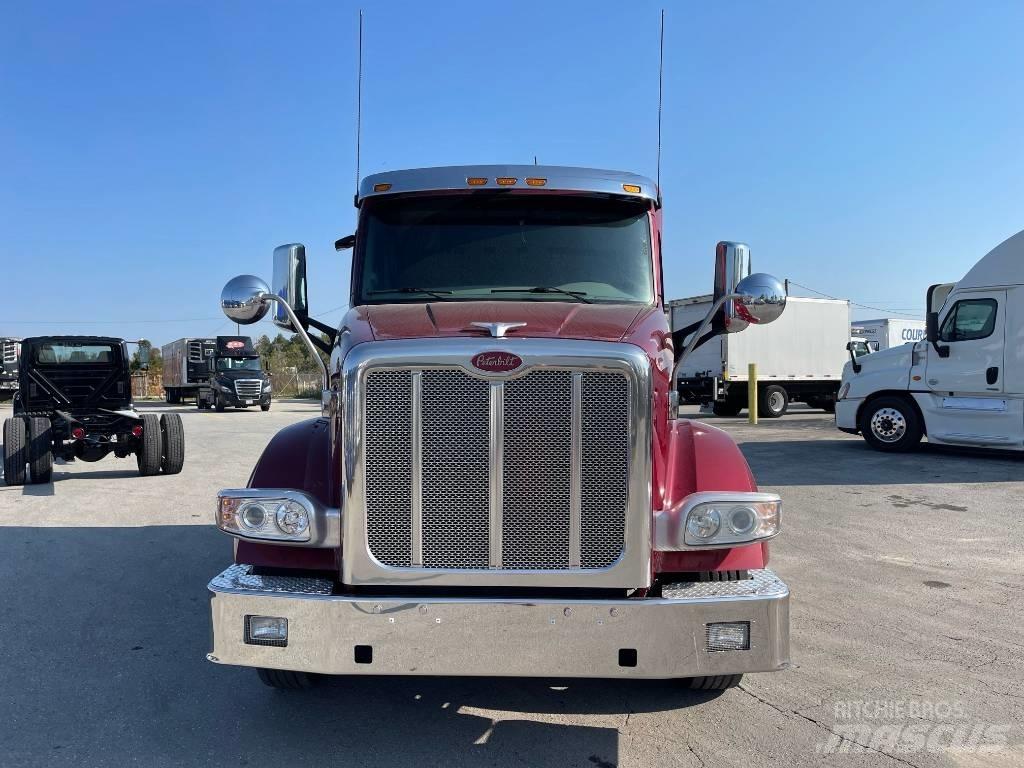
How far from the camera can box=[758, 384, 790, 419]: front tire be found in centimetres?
2212

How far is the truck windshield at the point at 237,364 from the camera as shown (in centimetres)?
3117

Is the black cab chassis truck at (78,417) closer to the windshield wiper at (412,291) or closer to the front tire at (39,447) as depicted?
the front tire at (39,447)

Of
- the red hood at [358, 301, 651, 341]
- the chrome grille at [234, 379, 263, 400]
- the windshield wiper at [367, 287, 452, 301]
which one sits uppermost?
the windshield wiper at [367, 287, 452, 301]

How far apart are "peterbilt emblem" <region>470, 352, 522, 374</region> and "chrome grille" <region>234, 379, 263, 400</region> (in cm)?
→ 2896

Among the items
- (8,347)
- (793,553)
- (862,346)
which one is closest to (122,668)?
(793,553)

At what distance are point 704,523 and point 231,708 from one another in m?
2.27

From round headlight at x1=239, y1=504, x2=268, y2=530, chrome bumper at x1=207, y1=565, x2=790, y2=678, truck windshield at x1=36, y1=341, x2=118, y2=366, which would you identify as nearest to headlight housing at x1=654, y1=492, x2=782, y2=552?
chrome bumper at x1=207, y1=565, x2=790, y2=678

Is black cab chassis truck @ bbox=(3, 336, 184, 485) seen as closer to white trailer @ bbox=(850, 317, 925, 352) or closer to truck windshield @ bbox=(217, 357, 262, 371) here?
truck windshield @ bbox=(217, 357, 262, 371)

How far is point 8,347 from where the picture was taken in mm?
13250

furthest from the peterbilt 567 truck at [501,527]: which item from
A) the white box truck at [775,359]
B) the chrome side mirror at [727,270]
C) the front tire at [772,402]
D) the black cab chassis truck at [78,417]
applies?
the front tire at [772,402]

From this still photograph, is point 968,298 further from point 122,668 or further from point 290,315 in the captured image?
point 122,668

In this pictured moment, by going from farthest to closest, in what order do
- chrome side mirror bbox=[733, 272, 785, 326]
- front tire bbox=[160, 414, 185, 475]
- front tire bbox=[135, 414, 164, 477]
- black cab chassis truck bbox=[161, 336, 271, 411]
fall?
black cab chassis truck bbox=[161, 336, 271, 411]
front tire bbox=[160, 414, 185, 475]
front tire bbox=[135, 414, 164, 477]
chrome side mirror bbox=[733, 272, 785, 326]

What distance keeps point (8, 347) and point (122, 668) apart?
36.6ft

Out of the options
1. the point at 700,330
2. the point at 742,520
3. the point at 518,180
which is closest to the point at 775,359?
the point at 700,330
